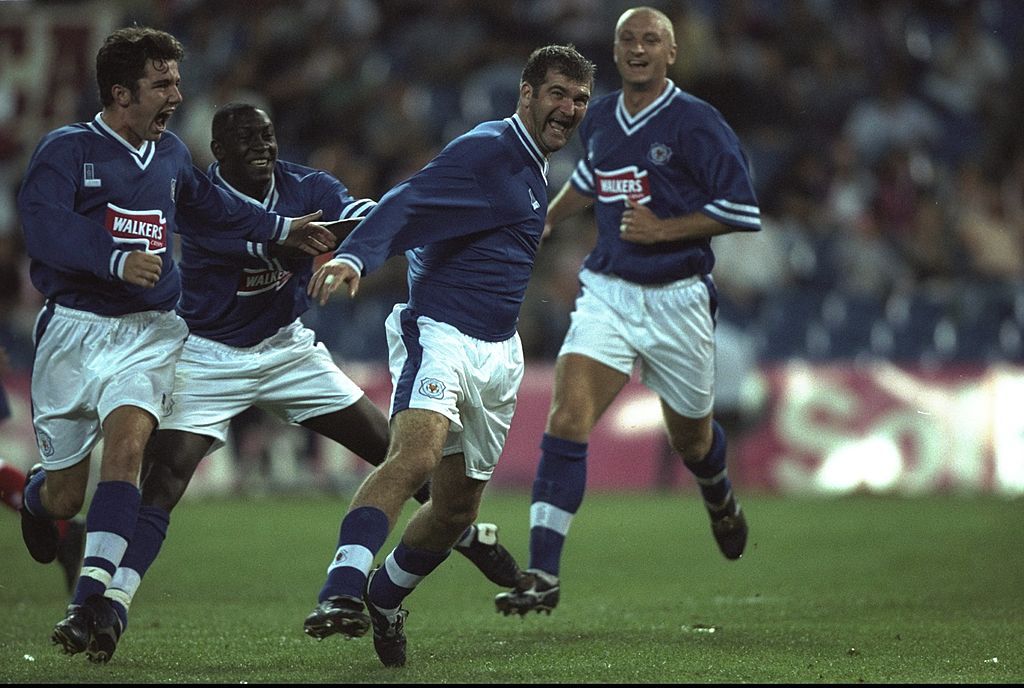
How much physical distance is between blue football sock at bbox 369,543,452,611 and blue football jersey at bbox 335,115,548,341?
31.2 inches

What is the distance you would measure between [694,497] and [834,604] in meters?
5.54

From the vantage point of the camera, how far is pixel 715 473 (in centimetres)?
745

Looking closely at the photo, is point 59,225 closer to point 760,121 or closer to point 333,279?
point 333,279

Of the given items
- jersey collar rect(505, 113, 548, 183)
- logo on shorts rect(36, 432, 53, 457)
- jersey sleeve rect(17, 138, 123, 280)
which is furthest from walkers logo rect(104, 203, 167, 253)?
jersey collar rect(505, 113, 548, 183)

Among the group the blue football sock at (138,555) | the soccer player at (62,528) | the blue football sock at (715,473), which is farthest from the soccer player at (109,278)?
the blue football sock at (715,473)

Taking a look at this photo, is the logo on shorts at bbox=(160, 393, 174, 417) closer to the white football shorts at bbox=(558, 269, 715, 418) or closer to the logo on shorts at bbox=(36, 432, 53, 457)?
the logo on shorts at bbox=(36, 432, 53, 457)

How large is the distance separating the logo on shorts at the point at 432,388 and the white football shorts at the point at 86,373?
1058 mm

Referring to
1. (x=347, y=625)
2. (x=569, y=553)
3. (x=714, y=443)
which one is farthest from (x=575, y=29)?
(x=347, y=625)

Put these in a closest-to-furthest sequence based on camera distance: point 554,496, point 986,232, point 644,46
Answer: point 554,496 → point 644,46 → point 986,232

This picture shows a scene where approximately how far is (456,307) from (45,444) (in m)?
1.63

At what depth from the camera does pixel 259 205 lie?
6.35 m

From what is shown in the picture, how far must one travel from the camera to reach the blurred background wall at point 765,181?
12.9 metres

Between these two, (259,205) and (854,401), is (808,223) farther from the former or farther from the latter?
(259,205)

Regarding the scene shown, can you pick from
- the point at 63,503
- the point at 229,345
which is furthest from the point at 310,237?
the point at 63,503
